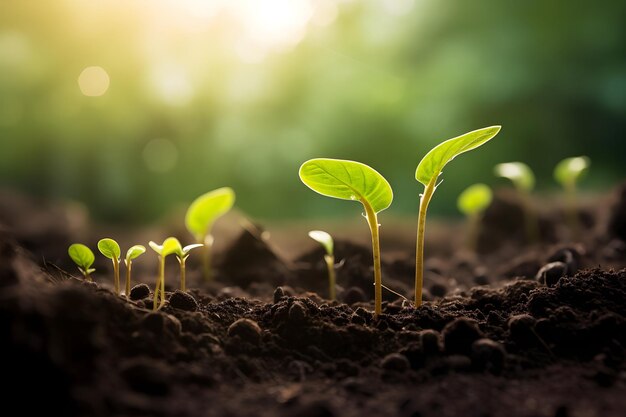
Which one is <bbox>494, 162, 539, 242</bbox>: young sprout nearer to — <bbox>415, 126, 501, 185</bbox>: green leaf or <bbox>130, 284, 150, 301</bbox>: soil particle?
<bbox>415, 126, 501, 185</bbox>: green leaf

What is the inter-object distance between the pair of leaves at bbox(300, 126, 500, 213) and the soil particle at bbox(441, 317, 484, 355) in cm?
34

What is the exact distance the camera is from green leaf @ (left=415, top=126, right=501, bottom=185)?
3.89 feet

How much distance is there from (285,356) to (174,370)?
0.26m

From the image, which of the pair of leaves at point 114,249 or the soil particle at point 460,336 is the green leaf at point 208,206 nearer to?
the pair of leaves at point 114,249

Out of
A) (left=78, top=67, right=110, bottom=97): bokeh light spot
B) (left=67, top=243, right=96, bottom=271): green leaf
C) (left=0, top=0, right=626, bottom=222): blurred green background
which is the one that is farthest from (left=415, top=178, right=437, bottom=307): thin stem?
(left=78, top=67, right=110, bottom=97): bokeh light spot

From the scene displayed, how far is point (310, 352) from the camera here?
1147 millimetres

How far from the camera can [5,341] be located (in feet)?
2.69

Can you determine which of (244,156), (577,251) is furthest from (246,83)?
(577,251)

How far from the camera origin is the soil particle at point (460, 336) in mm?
1131

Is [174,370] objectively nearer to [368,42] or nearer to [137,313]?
[137,313]

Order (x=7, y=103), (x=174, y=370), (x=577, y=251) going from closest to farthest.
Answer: (x=174, y=370)
(x=577, y=251)
(x=7, y=103)

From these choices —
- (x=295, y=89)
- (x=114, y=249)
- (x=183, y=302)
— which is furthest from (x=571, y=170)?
(x=295, y=89)

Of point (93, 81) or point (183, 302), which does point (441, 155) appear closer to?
point (183, 302)

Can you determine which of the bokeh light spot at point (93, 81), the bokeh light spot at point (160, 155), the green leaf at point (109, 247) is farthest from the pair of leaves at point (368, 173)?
the bokeh light spot at point (160, 155)
